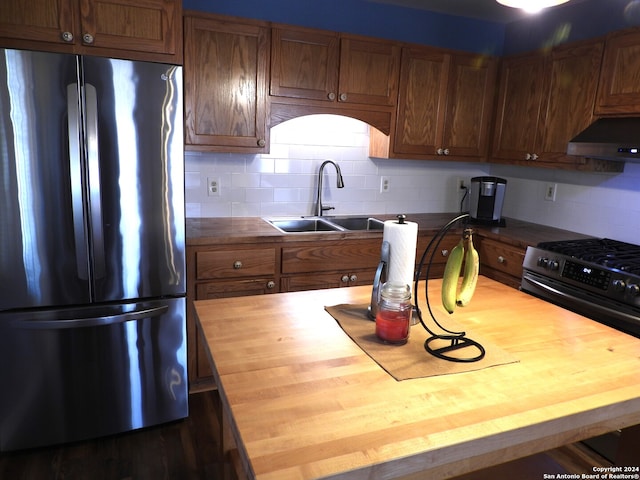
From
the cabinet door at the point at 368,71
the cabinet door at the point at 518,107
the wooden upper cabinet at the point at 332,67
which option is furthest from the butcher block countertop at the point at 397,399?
the cabinet door at the point at 518,107

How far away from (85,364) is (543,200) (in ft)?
9.99

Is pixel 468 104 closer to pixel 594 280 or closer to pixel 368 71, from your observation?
pixel 368 71

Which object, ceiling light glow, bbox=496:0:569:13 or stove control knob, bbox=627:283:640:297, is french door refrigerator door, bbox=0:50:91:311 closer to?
ceiling light glow, bbox=496:0:569:13

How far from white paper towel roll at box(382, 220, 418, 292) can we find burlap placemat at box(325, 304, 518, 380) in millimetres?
173

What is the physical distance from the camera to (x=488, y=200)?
3.28 meters

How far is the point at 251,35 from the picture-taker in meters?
2.66

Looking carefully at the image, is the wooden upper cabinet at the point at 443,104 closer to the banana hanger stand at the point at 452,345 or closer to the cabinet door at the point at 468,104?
the cabinet door at the point at 468,104

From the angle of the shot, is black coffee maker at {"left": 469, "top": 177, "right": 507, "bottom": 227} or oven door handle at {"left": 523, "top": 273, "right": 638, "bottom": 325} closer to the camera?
oven door handle at {"left": 523, "top": 273, "right": 638, "bottom": 325}

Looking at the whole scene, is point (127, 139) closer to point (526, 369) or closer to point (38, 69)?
point (38, 69)

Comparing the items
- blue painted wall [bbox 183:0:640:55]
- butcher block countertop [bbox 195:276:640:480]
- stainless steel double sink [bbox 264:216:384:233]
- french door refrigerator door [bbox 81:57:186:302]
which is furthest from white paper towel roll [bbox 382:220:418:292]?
blue painted wall [bbox 183:0:640:55]

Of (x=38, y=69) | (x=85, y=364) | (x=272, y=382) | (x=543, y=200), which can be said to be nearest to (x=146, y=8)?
(x=38, y=69)

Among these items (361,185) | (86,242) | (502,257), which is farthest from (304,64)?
(502,257)

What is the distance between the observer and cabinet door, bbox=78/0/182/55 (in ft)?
6.76

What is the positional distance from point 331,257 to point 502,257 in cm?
108
